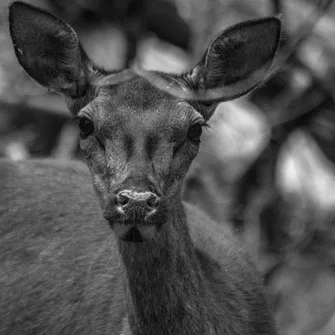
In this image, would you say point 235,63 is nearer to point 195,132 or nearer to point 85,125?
point 195,132

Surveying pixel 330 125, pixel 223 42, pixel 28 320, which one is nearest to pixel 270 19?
pixel 223 42

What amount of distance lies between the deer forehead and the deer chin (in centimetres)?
54

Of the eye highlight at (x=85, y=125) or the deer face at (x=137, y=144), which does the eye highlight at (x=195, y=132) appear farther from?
the eye highlight at (x=85, y=125)

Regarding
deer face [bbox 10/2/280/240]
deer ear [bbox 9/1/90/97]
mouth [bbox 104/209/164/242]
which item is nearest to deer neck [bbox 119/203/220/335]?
deer face [bbox 10/2/280/240]

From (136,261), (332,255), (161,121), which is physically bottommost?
(332,255)

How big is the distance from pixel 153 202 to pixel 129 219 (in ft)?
0.52

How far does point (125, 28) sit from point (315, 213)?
9.35ft

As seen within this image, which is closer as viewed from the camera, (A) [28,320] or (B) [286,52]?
(A) [28,320]

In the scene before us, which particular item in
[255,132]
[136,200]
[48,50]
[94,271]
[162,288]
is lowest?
[255,132]

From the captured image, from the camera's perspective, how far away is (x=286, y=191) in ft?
35.6

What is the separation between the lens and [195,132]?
→ 19.4 feet

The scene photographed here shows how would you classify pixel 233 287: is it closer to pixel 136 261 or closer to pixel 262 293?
pixel 262 293

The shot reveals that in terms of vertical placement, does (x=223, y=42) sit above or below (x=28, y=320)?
above

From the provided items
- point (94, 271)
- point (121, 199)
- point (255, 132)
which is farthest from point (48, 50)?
point (255, 132)
